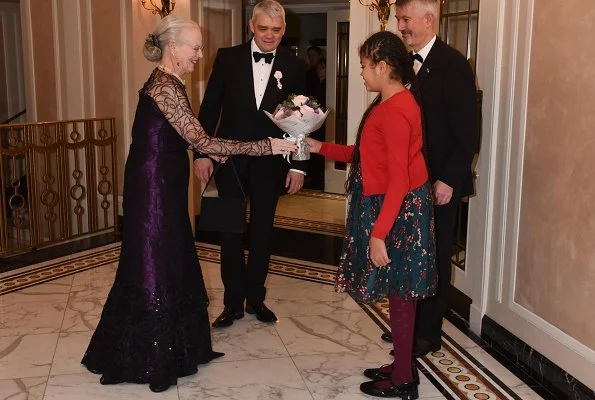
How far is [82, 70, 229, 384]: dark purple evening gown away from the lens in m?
2.90

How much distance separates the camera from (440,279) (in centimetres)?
332

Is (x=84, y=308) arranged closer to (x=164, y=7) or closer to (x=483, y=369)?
(x=483, y=369)

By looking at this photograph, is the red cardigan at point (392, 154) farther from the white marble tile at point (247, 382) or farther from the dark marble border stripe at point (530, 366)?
the dark marble border stripe at point (530, 366)

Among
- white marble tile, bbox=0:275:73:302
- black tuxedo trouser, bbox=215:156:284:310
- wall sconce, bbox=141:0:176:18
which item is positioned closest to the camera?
black tuxedo trouser, bbox=215:156:284:310

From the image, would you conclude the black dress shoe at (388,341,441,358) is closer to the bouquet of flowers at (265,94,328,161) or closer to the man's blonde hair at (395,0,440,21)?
the bouquet of flowers at (265,94,328,161)

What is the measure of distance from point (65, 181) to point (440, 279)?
362 cm

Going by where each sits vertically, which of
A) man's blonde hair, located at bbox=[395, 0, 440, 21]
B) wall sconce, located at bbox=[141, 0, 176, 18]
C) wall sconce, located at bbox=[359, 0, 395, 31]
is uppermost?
wall sconce, located at bbox=[141, 0, 176, 18]

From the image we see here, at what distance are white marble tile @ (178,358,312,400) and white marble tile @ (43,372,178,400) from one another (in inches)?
4.1

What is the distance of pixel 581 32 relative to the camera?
274cm

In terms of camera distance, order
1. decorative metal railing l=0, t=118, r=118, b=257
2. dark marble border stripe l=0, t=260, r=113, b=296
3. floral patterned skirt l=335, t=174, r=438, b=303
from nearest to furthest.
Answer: floral patterned skirt l=335, t=174, r=438, b=303, dark marble border stripe l=0, t=260, r=113, b=296, decorative metal railing l=0, t=118, r=118, b=257

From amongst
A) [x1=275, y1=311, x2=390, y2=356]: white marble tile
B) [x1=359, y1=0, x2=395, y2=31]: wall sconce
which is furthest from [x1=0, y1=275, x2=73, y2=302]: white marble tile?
[x1=359, y1=0, x2=395, y2=31]: wall sconce

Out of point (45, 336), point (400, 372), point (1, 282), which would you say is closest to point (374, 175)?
point (400, 372)

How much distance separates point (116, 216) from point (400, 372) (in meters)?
3.74

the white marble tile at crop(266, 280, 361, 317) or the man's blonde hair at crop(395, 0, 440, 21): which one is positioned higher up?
the man's blonde hair at crop(395, 0, 440, 21)
